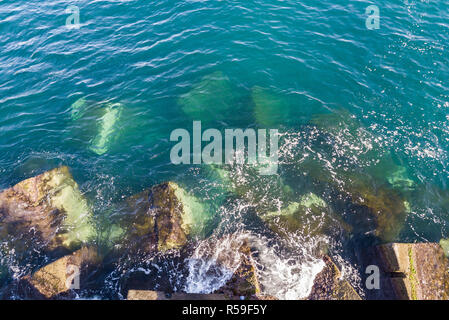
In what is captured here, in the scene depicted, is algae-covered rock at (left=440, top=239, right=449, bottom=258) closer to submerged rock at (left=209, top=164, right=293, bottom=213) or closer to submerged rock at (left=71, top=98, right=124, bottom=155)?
submerged rock at (left=209, top=164, right=293, bottom=213)

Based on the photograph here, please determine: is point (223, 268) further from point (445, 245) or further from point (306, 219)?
point (445, 245)

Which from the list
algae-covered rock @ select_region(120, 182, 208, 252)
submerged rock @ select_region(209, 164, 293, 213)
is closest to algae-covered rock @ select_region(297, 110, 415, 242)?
submerged rock @ select_region(209, 164, 293, 213)

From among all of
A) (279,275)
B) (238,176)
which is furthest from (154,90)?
(279,275)

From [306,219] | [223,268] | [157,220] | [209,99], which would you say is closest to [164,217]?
[157,220]

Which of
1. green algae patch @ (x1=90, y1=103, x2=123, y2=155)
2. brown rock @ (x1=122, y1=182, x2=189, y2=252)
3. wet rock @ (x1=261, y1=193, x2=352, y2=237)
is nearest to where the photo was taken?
brown rock @ (x1=122, y1=182, x2=189, y2=252)

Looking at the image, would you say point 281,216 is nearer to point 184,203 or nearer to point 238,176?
point 238,176
